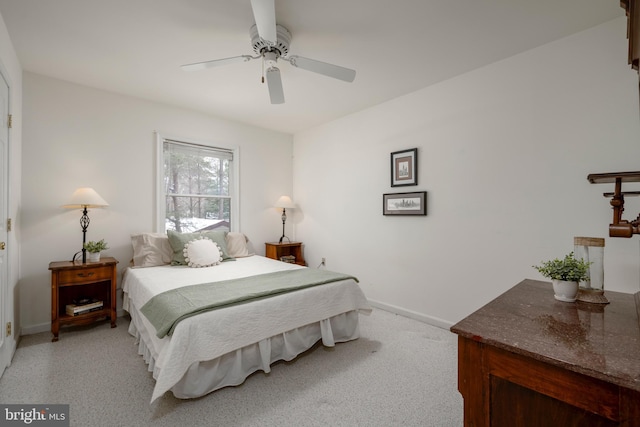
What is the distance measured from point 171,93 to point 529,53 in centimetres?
363

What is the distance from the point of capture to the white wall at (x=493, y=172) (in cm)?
212

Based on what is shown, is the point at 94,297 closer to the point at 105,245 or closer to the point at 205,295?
the point at 105,245

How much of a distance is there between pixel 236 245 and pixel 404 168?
2.42 meters

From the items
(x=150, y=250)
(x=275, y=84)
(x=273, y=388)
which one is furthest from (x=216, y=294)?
(x=275, y=84)

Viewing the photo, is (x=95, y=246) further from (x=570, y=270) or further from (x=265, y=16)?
(x=570, y=270)

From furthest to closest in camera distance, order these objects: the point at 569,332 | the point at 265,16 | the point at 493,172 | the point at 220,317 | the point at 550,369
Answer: the point at 493,172, the point at 220,317, the point at 265,16, the point at 569,332, the point at 550,369

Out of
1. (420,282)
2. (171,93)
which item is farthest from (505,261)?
(171,93)

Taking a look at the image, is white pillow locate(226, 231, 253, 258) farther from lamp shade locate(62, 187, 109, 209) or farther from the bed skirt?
lamp shade locate(62, 187, 109, 209)

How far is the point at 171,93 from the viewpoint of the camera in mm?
3324

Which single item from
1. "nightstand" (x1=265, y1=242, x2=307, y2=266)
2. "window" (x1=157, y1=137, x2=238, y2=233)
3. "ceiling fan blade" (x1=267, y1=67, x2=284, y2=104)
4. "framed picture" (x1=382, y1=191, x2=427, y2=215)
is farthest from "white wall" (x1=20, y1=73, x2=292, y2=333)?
"framed picture" (x1=382, y1=191, x2=427, y2=215)

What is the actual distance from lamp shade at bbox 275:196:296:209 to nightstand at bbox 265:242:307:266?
0.58 meters

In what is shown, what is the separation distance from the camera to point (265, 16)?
1653 millimetres

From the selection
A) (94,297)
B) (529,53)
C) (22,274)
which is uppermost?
(529,53)

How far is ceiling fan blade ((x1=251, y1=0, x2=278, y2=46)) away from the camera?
1.55 metres
